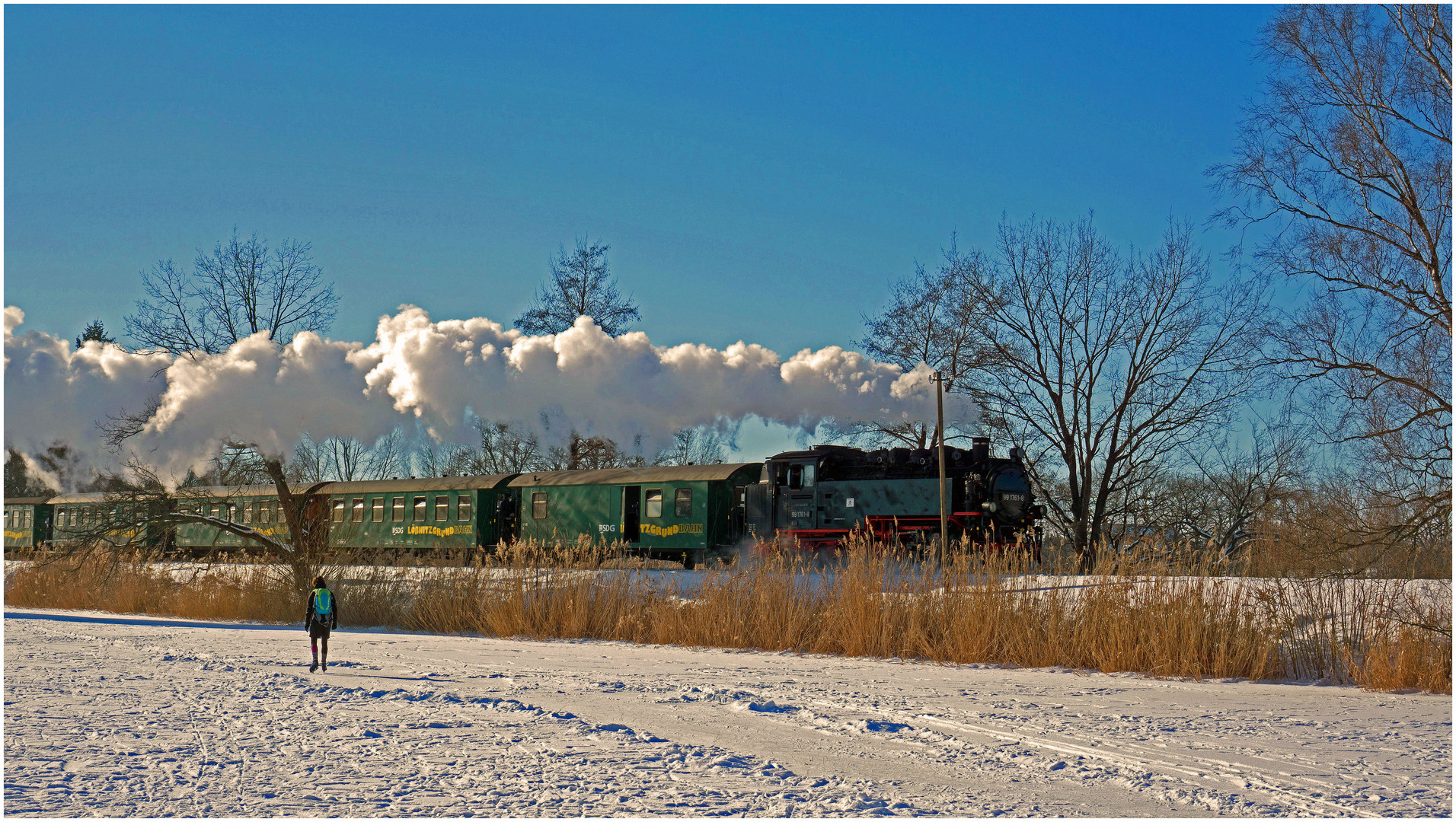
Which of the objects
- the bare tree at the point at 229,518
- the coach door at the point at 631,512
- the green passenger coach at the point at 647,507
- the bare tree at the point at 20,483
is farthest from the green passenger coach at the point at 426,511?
the bare tree at the point at 20,483

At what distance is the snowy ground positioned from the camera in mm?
4930

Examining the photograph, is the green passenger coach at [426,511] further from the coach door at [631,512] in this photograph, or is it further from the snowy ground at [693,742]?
the snowy ground at [693,742]

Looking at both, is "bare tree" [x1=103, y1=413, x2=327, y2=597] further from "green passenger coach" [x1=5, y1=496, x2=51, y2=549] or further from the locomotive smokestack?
"green passenger coach" [x1=5, y1=496, x2=51, y2=549]

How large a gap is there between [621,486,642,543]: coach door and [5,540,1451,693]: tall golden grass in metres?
9.09

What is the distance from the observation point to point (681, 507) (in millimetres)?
24531

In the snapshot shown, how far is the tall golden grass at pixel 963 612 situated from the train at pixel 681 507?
4.60m

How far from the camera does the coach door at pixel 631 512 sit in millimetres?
25422

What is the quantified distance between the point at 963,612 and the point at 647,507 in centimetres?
1453

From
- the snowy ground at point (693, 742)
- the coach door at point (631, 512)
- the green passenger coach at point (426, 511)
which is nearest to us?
the snowy ground at point (693, 742)

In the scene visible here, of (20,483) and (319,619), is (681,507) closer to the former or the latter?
(319,619)

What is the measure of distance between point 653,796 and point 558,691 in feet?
11.8

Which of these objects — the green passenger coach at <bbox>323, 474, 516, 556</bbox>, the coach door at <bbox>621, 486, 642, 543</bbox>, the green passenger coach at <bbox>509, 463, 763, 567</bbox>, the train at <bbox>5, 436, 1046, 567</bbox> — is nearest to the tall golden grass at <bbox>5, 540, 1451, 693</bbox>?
the train at <bbox>5, 436, 1046, 567</bbox>

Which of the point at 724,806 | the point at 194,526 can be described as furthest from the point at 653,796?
the point at 194,526

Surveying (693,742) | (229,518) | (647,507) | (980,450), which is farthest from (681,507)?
(693,742)
